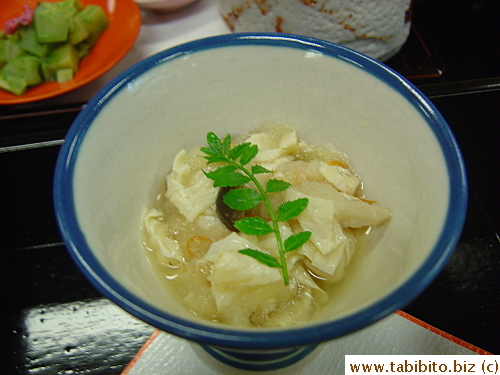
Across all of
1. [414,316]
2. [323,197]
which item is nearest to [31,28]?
[323,197]

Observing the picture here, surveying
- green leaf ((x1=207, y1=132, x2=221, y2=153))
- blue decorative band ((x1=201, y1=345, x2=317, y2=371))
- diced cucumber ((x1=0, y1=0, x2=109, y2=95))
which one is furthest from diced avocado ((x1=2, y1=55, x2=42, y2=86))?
blue decorative band ((x1=201, y1=345, x2=317, y2=371))

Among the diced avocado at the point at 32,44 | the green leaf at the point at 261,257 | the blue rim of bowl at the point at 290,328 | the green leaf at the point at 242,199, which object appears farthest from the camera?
the diced avocado at the point at 32,44

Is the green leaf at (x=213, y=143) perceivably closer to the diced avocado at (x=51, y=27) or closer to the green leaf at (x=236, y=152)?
the green leaf at (x=236, y=152)

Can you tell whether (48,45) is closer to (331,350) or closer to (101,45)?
(101,45)

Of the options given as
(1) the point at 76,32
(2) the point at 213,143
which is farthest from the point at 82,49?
(2) the point at 213,143

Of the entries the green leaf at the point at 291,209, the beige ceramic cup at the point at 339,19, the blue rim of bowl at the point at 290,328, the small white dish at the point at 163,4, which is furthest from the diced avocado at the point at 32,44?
the green leaf at the point at 291,209

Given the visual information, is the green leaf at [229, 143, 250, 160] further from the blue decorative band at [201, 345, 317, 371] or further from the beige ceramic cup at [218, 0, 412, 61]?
the beige ceramic cup at [218, 0, 412, 61]
